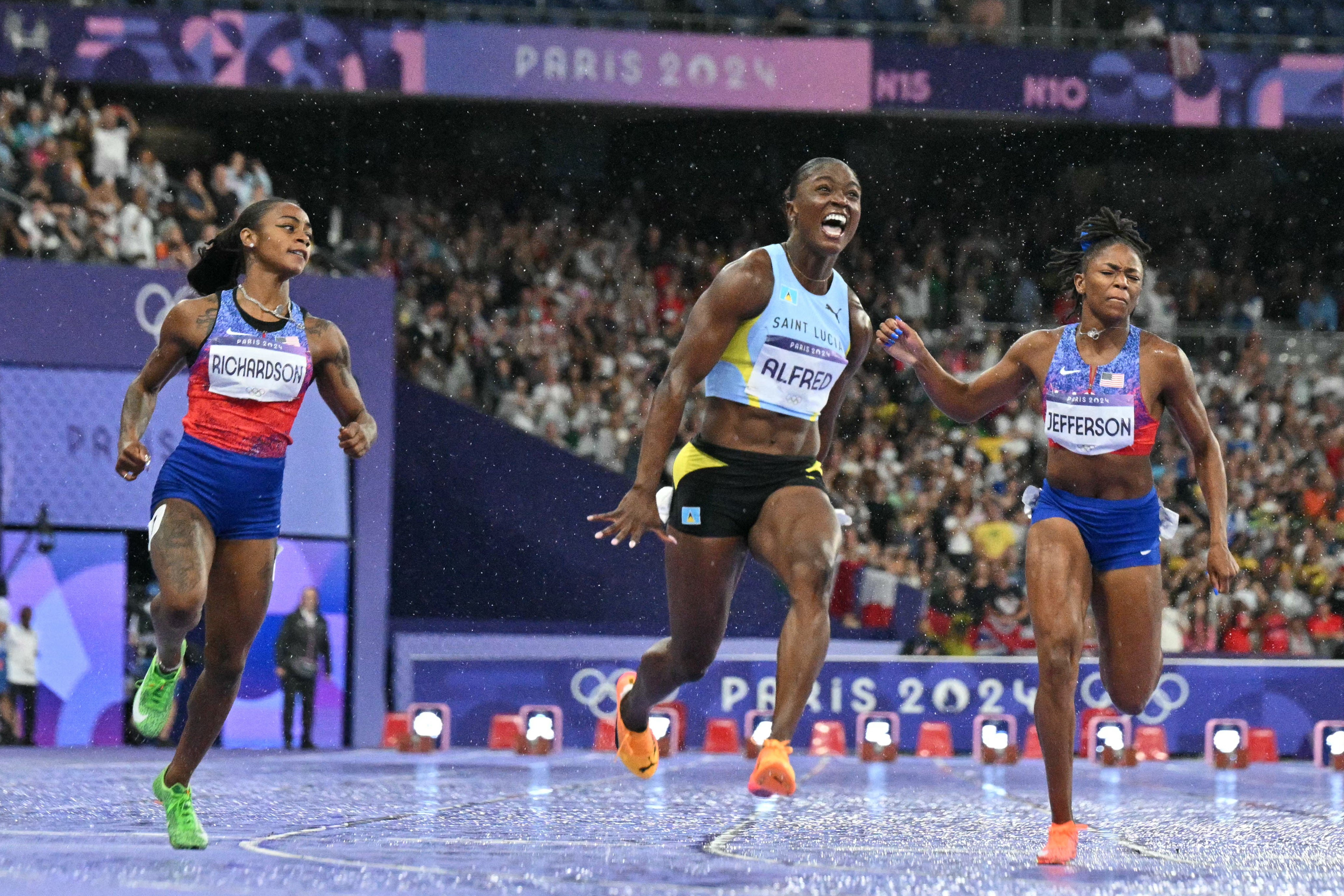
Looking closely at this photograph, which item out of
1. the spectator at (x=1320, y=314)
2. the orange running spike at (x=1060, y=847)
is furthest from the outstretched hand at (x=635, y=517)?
the spectator at (x=1320, y=314)

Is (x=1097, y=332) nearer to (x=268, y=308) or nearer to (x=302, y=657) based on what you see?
(x=268, y=308)

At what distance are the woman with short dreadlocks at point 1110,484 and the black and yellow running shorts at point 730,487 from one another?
3.19 feet

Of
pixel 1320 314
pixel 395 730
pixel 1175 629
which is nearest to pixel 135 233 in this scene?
pixel 395 730

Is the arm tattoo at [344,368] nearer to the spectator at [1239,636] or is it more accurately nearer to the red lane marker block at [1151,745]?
the red lane marker block at [1151,745]

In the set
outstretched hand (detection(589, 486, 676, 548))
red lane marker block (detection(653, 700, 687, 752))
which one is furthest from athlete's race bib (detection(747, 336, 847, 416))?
red lane marker block (detection(653, 700, 687, 752))

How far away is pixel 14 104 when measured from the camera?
56.1 feet

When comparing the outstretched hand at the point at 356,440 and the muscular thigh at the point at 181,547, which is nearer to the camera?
the muscular thigh at the point at 181,547

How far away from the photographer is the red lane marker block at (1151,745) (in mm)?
14688

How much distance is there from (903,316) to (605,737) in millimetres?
8584

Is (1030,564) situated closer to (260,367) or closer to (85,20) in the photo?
(260,367)

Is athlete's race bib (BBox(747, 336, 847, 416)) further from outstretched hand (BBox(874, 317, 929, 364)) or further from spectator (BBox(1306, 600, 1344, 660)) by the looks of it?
spectator (BBox(1306, 600, 1344, 660))

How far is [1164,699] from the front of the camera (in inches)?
592

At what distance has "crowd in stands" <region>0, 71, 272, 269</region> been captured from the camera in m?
14.9

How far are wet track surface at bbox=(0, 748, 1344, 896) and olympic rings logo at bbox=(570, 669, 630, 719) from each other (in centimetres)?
318
